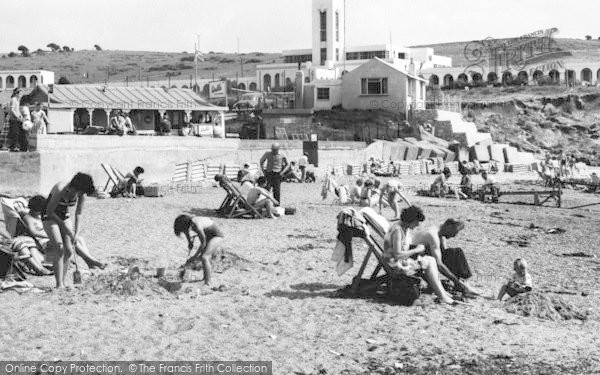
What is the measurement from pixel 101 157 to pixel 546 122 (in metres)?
37.2

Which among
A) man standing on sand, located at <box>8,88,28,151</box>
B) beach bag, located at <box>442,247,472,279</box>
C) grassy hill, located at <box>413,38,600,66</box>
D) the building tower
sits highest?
grassy hill, located at <box>413,38,600,66</box>

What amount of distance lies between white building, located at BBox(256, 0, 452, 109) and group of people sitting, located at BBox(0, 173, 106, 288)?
119 feet

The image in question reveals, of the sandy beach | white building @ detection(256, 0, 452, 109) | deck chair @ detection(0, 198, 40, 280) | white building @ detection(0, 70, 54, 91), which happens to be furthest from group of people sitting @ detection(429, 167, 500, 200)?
white building @ detection(0, 70, 54, 91)

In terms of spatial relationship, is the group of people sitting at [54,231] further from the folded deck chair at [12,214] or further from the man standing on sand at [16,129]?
the man standing on sand at [16,129]

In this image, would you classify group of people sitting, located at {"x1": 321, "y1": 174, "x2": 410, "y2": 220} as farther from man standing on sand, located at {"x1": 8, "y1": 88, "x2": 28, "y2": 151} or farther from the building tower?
the building tower

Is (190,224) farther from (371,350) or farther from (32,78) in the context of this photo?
(32,78)

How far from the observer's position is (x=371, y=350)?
22.3 ft

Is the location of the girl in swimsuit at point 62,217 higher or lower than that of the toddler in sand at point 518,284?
higher

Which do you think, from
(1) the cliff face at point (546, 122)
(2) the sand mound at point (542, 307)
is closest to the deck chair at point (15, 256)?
(2) the sand mound at point (542, 307)

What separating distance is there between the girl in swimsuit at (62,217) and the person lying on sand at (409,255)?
2.99 metres

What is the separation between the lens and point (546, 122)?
165ft

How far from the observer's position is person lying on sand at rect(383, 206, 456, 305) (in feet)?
27.1

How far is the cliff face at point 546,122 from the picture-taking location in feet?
148

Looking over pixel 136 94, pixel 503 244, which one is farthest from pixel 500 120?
pixel 503 244
